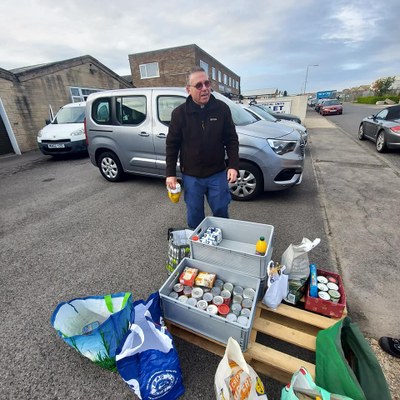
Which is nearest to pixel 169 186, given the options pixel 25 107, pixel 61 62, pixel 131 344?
pixel 131 344

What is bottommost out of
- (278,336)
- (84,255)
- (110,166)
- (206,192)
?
(84,255)

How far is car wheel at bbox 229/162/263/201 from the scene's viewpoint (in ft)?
12.8

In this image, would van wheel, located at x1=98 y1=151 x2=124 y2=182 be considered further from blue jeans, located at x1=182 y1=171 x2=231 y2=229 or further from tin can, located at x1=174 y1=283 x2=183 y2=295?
tin can, located at x1=174 y1=283 x2=183 y2=295

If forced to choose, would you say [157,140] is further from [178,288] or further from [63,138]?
[63,138]

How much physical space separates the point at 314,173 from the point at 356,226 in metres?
2.66

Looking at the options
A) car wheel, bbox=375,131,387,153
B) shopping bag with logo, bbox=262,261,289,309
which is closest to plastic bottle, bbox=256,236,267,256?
shopping bag with logo, bbox=262,261,289,309

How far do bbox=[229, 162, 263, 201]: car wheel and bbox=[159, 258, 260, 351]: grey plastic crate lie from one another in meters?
2.17

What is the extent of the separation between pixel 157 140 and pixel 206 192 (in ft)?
6.98

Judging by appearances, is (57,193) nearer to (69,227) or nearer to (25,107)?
(69,227)

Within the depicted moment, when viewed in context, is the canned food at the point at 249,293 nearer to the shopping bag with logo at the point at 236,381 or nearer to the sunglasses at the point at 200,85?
the shopping bag with logo at the point at 236,381

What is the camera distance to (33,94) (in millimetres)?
10602

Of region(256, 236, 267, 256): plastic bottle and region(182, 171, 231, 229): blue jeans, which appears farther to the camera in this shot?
region(182, 171, 231, 229): blue jeans

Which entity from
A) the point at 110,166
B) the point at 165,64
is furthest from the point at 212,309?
the point at 165,64

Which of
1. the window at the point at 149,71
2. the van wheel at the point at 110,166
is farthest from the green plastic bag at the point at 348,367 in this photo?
the window at the point at 149,71
